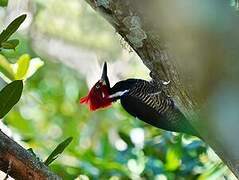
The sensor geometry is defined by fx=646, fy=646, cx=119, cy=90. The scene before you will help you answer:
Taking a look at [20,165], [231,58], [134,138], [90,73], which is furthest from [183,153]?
[90,73]

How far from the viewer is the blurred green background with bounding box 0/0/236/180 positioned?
2109mm

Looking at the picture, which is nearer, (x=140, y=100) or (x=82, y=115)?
(x=140, y=100)

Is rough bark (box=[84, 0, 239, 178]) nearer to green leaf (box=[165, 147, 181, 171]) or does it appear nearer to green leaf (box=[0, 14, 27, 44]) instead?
green leaf (box=[0, 14, 27, 44])

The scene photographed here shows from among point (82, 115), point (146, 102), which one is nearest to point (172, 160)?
point (146, 102)

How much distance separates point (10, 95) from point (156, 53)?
33 cm

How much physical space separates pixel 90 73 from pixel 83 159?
181 centimetres

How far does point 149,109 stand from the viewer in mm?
1971

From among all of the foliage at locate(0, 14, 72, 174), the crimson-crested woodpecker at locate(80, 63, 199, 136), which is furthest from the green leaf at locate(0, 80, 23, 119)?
the crimson-crested woodpecker at locate(80, 63, 199, 136)

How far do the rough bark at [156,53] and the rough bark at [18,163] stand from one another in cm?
20

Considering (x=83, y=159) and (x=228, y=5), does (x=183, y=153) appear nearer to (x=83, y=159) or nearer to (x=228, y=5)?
(x=83, y=159)

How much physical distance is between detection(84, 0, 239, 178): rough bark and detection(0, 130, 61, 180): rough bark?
20cm

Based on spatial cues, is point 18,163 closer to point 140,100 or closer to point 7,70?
point 7,70

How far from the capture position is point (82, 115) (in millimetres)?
3695

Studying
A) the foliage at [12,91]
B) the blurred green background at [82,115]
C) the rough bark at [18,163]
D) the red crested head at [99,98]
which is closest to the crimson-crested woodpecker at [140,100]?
the red crested head at [99,98]
